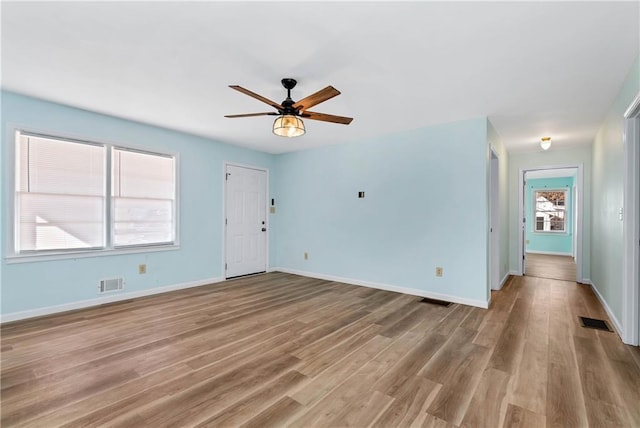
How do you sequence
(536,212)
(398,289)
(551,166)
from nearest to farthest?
(398,289)
(551,166)
(536,212)

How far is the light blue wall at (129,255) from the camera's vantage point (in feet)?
10.5

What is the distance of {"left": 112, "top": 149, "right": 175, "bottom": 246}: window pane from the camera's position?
405 centimetres

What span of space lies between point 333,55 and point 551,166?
576 cm

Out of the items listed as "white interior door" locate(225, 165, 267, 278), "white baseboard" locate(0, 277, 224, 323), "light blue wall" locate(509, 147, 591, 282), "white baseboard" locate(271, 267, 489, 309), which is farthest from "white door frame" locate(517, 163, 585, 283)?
"white baseboard" locate(0, 277, 224, 323)

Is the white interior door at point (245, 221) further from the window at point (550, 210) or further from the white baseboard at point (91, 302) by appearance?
the window at point (550, 210)

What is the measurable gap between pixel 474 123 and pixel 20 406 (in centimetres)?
505

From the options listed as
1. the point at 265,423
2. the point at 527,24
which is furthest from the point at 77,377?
the point at 527,24

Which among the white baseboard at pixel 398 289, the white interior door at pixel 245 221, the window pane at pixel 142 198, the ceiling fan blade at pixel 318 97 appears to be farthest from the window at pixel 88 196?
the ceiling fan blade at pixel 318 97

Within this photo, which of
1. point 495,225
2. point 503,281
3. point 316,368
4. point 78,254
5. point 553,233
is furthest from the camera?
point 553,233

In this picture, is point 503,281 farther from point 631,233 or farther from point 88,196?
point 88,196

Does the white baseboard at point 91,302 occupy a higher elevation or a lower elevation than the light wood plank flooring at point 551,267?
higher

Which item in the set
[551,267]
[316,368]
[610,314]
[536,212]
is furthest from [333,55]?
[536,212]

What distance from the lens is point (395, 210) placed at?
460 centimetres

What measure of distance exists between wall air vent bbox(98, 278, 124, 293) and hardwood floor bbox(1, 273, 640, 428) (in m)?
0.31
